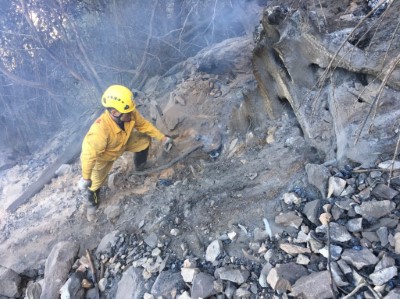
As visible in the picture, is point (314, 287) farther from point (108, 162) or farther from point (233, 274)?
point (108, 162)

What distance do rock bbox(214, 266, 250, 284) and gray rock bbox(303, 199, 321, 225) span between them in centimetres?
72

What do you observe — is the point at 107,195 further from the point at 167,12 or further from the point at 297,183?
the point at 167,12

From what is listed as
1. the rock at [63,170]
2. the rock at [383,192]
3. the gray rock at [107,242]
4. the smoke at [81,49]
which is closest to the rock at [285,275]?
the rock at [383,192]

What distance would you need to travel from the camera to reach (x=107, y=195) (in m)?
4.88

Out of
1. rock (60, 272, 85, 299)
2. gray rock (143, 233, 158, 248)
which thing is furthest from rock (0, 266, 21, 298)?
gray rock (143, 233, 158, 248)

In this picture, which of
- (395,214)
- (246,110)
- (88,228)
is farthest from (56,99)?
(395,214)

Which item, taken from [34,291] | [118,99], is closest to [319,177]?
[118,99]

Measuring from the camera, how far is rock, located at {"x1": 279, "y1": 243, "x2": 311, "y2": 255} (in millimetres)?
2586

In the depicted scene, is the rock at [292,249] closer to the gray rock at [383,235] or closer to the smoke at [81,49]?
the gray rock at [383,235]

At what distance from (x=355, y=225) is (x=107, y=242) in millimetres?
2677

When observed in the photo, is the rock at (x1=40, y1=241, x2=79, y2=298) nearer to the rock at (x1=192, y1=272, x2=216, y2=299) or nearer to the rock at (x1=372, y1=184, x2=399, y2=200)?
the rock at (x1=192, y1=272, x2=216, y2=299)

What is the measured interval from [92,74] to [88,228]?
164 inches

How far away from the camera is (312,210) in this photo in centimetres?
281

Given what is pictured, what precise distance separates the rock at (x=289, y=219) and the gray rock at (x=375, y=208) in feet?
1.58
